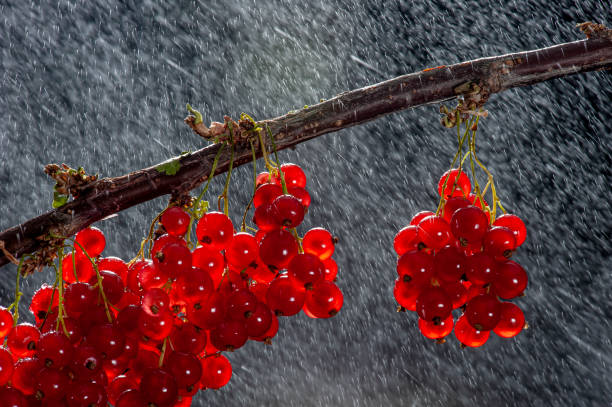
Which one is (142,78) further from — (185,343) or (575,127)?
(185,343)

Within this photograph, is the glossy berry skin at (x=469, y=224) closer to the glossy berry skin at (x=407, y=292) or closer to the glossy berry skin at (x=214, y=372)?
the glossy berry skin at (x=407, y=292)

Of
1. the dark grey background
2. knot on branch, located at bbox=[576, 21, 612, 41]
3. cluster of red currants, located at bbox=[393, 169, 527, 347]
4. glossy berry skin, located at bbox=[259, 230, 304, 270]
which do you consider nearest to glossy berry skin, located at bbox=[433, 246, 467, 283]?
cluster of red currants, located at bbox=[393, 169, 527, 347]

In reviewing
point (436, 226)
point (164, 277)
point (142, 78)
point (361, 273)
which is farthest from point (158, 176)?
point (142, 78)

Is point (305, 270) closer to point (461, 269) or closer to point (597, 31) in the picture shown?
point (461, 269)

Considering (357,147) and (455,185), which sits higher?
(455,185)

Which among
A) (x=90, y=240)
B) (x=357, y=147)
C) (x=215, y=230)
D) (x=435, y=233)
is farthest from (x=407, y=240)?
(x=357, y=147)

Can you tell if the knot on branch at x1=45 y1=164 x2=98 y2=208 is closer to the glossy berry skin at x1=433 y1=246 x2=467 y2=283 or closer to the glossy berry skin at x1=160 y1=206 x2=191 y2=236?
the glossy berry skin at x1=160 y1=206 x2=191 y2=236
